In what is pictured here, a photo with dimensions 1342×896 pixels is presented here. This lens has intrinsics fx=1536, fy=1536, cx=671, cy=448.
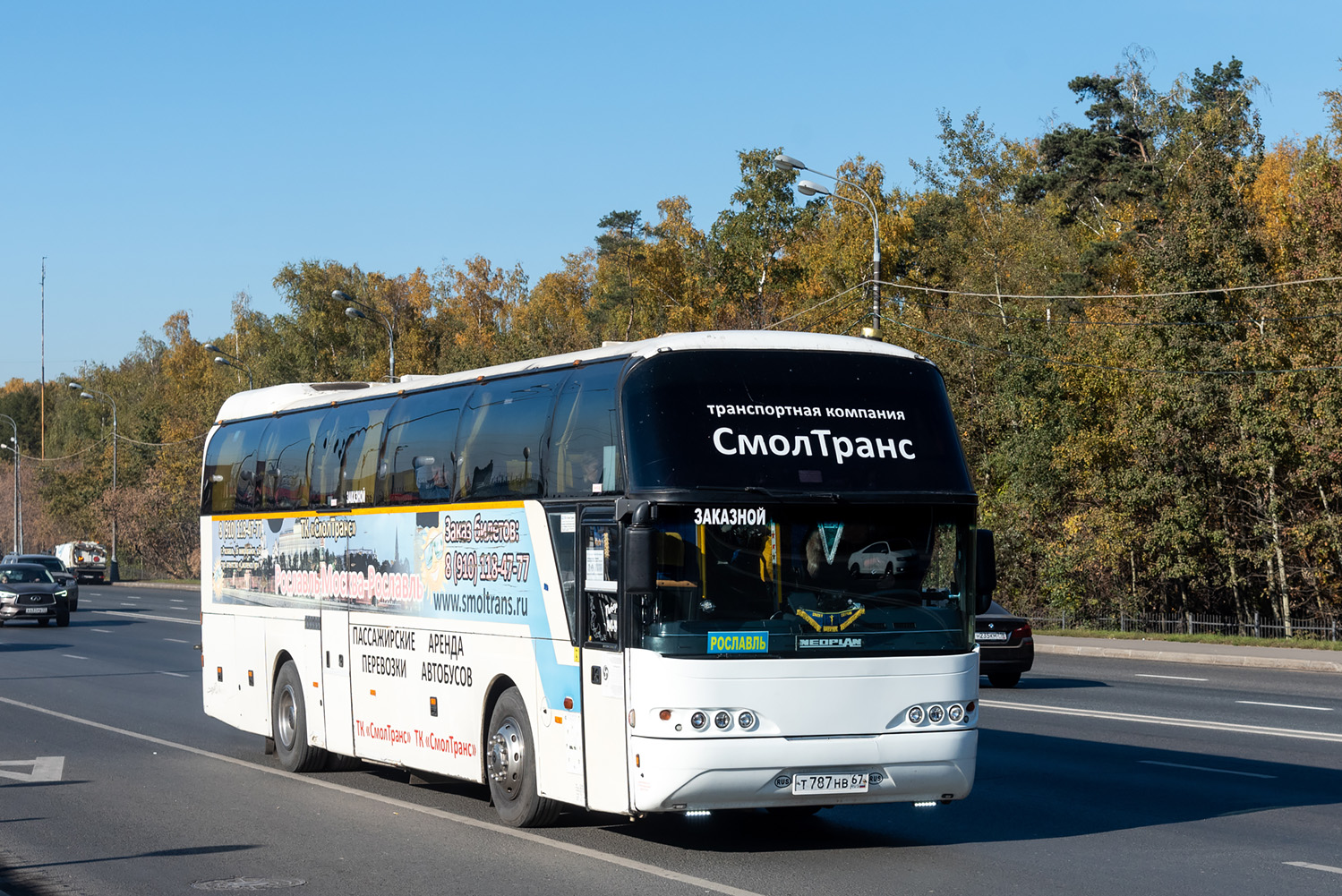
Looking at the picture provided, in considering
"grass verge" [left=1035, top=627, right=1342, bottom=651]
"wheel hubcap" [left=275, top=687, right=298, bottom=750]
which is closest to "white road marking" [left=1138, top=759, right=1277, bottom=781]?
"wheel hubcap" [left=275, top=687, right=298, bottom=750]

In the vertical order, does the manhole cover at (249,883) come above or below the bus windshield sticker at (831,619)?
below

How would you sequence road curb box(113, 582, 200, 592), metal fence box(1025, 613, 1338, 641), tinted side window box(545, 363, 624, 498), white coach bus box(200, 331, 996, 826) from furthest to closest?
road curb box(113, 582, 200, 592) → metal fence box(1025, 613, 1338, 641) → tinted side window box(545, 363, 624, 498) → white coach bus box(200, 331, 996, 826)

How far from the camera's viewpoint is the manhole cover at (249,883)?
8.86 metres

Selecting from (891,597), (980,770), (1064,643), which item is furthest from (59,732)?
(1064,643)

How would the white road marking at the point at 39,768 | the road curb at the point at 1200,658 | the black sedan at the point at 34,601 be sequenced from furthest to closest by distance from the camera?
the black sedan at the point at 34,601 → the road curb at the point at 1200,658 → the white road marking at the point at 39,768

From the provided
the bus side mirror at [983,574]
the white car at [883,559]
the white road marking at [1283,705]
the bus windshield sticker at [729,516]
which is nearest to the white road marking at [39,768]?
the bus windshield sticker at [729,516]

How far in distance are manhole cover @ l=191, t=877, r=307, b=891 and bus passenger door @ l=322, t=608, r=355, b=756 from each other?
4456 mm

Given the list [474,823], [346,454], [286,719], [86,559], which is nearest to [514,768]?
[474,823]

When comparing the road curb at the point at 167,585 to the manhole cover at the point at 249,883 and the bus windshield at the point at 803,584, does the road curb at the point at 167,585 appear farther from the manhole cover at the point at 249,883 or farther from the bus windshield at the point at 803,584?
the bus windshield at the point at 803,584

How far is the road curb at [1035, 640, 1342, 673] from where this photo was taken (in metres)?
26.9

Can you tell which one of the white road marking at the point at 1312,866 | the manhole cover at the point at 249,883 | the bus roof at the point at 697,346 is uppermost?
the bus roof at the point at 697,346

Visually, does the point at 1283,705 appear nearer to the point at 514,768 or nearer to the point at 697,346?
the point at 514,768

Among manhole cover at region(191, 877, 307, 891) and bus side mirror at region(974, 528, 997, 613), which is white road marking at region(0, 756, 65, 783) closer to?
manhole cover at region(191, 877, 307, 891)

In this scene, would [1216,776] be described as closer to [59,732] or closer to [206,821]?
[206,821]
